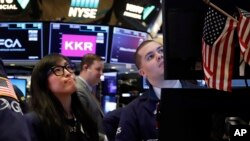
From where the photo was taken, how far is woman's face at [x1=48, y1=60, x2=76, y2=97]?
3.38 m

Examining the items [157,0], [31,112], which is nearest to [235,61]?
[31,112]

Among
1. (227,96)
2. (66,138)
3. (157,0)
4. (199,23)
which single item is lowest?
(66,138)

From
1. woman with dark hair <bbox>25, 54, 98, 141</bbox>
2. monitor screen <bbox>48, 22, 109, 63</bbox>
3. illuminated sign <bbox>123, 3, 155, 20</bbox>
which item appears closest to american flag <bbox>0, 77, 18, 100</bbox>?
woman with dark hair <bbox>25, 54, 98, 141</bbox>

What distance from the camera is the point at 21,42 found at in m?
8.62

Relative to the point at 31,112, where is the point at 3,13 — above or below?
above

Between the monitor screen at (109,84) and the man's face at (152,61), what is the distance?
5.88 m

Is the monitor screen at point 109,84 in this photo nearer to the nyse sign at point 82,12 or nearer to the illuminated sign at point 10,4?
the nyse sign at point 82,12

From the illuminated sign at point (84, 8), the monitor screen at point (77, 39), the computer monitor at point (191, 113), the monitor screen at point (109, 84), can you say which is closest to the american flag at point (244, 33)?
the computer monitor at point (191, 113)

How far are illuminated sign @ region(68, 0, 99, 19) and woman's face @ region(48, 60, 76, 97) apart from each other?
6.39 metres

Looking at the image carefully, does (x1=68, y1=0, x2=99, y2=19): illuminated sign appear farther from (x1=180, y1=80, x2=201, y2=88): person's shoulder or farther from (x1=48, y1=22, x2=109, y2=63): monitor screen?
(x1=180, y1=80, x2=201, y2=88): person's shoulder

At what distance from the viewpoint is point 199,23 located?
2.16 m

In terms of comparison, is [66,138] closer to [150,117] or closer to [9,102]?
[150,117]

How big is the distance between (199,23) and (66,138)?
139 cm

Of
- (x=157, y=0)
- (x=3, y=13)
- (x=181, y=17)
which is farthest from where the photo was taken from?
(x=157, y=0)
